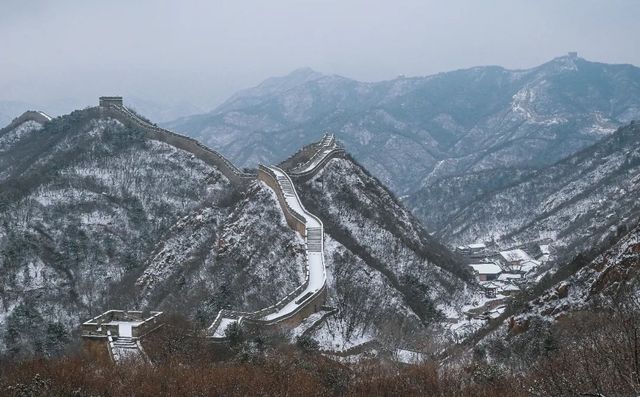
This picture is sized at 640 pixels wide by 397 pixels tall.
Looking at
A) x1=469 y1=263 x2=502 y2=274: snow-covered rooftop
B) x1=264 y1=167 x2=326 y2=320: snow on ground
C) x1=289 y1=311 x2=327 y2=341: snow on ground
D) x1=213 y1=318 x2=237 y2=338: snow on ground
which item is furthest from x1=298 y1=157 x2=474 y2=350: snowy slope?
x1=469 y1=263 x2=502 y2=274: snow-covered rooftop

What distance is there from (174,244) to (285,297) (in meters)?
18.4

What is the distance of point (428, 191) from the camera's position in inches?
6624

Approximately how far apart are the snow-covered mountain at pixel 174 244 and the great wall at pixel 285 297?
0.87 metres

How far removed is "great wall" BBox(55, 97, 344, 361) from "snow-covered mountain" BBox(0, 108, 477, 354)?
0.87 m

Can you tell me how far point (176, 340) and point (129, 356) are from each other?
2261 mm

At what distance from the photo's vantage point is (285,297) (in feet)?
124

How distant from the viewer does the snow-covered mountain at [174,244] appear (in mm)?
41438

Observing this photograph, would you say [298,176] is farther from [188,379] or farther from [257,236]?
[188,379]

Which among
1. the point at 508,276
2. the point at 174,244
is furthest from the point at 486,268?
the point at 174,244

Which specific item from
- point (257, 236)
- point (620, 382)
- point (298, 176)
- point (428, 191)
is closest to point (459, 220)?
point (428, 191)

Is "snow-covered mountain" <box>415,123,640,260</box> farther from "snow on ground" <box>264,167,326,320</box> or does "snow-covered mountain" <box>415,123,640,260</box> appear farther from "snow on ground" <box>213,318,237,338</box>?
"snow on ground" <box>213,318,237,338</box>

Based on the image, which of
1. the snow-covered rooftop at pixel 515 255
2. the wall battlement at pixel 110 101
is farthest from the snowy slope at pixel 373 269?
the wall battlement at pixel 110 101

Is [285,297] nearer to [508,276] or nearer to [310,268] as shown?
[310,268]

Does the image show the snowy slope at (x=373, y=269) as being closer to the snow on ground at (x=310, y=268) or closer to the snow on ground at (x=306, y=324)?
the snow on ground at (x=306, y=324)
